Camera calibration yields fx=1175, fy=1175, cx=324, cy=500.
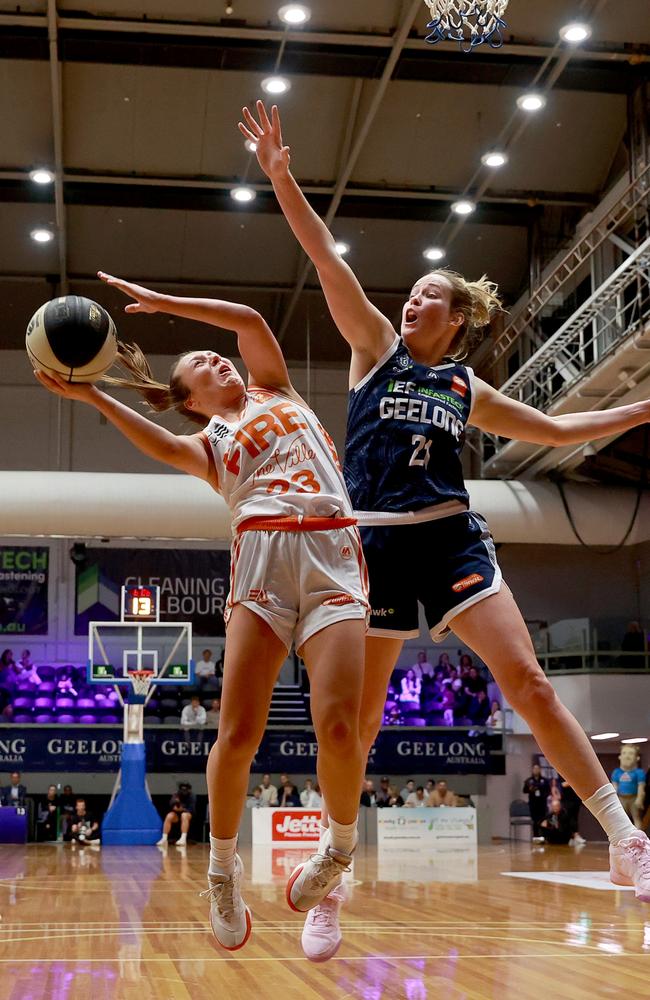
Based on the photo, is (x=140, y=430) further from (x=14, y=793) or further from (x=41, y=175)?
(x=14, y=793)

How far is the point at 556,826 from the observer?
2164 cm

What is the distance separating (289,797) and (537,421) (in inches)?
685

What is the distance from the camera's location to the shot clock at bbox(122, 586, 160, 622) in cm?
2127

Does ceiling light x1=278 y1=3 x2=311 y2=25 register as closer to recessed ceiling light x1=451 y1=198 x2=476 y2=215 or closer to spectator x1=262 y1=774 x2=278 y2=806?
recessed ceiling light x1=451 y1=198 x2=476 y2=215

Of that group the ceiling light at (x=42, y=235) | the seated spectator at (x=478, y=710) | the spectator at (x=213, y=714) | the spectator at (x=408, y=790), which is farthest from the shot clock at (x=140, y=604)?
the seated spectator at (x=478, y=710)

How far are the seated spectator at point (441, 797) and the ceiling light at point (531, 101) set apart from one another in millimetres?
11525

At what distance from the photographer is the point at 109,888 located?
11023 mm

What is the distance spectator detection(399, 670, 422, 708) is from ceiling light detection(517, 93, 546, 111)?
41.2ft

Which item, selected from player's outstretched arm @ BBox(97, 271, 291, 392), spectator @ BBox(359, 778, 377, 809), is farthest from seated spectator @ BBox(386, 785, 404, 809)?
player's outstretched arm @ BBox(97, 271, 291, 392)

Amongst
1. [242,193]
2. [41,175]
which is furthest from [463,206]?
[41,175]

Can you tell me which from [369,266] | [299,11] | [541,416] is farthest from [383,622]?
[369,266]

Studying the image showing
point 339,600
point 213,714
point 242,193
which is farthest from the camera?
point 213,714

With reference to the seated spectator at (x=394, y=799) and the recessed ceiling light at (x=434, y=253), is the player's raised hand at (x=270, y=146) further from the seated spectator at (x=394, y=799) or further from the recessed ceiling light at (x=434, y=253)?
the seated spectator at (x=394, y=799)

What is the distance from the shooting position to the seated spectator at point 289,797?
68.8 ft
